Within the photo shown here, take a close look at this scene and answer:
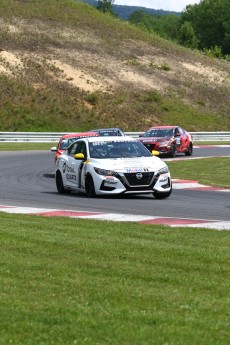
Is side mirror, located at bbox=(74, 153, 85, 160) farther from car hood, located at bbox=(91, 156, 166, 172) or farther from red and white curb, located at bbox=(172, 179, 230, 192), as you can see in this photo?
red and white curb, located at bbox=(172, 179, 230, 192)

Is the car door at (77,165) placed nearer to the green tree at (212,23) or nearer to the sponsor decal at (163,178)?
the sponsor decal at (163,178)

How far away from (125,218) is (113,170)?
4879mm

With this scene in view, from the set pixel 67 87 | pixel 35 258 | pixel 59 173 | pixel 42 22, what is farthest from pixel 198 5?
pixel 35 258

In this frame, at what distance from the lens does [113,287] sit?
8930 millimetres

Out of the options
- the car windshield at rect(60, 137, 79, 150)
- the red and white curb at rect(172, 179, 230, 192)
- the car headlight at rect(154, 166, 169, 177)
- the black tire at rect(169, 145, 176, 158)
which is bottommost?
the black tire at rect(169, 145, 176, 158)

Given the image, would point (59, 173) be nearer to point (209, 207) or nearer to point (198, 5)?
point (209, 207)

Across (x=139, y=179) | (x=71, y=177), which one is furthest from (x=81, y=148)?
(x=139, y=179)

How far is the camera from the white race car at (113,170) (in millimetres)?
21297

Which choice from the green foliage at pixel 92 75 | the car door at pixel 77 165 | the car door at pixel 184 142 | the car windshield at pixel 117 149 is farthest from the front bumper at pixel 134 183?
the green foliage at pixel 92 75

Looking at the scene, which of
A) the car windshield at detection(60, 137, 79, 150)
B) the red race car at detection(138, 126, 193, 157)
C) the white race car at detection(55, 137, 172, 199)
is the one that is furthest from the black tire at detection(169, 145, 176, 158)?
the white race car at detection(55, 137, 172, 199)

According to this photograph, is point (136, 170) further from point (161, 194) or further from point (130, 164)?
point (161, 194)

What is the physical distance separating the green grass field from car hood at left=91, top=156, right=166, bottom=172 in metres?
7.61

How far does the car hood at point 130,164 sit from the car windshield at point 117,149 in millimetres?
404

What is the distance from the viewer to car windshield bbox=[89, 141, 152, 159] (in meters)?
22.3
